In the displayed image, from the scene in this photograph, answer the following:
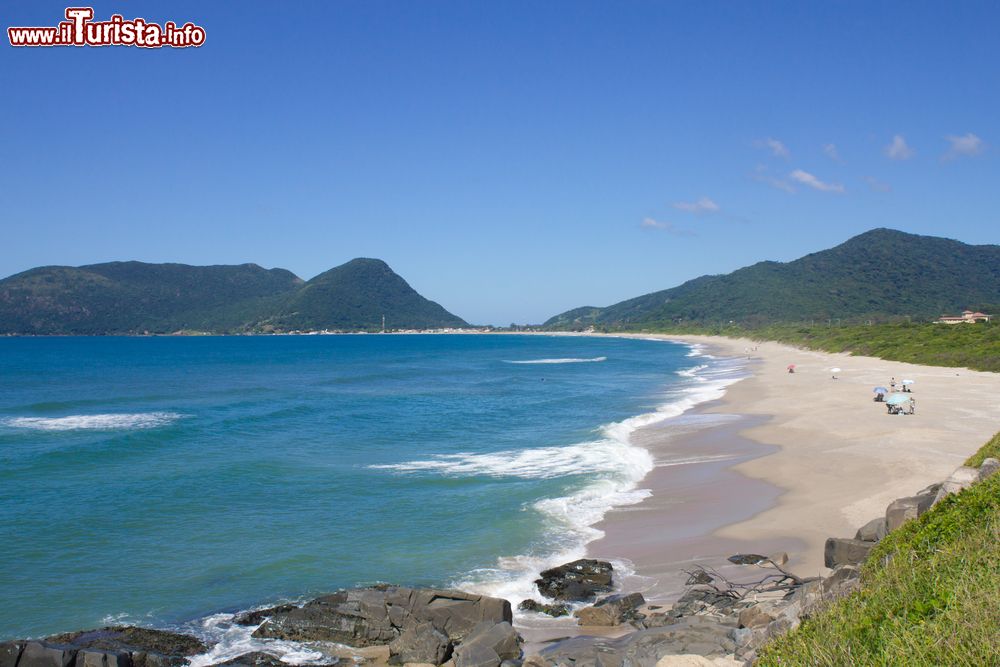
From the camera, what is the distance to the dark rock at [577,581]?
13211 mm

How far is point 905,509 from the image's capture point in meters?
11.8

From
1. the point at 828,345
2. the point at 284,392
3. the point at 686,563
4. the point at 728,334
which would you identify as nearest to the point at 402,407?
the point at 284,392

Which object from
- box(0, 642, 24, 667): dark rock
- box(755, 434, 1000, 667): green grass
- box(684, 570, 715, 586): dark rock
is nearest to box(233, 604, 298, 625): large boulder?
box(0, 642, 24, 667): dark rock

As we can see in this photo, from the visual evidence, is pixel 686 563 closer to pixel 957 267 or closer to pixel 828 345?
pixel 828 345

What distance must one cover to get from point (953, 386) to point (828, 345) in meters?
49.6

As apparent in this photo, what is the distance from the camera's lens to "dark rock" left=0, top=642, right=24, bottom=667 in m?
10.3

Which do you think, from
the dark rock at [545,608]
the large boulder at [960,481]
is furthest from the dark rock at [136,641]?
the large boulder at [960,481]

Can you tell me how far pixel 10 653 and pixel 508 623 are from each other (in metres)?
7.30

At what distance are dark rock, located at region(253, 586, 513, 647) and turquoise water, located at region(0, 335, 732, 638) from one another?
156 cm

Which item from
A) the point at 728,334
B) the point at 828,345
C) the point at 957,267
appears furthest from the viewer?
the point at 957,267

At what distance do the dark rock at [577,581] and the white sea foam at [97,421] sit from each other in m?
27.0

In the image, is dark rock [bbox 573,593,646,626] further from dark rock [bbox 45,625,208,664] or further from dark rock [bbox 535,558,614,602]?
dark rock [bbox 45,625,208,664]

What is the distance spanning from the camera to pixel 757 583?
12531 millimetres

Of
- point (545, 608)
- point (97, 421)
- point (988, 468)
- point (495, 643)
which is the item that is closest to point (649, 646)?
point (495, 643)
